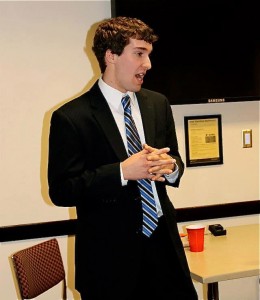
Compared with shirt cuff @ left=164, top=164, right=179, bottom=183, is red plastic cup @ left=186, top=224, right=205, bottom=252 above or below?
below

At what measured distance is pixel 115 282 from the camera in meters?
1.97

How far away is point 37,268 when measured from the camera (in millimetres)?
2518

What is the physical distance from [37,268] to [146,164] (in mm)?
946

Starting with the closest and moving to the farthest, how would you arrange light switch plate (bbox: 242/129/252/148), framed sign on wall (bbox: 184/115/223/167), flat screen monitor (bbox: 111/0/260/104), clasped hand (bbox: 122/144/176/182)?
clasped hand (bbox: 122/144/176/182), flat screen monitor (bbox: 111/0/260/104), framed sign on wall (bbox: 184/115/223/167), light switch plate (bbox: 242/129/252/148)

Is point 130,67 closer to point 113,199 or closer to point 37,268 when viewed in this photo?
point 113,199

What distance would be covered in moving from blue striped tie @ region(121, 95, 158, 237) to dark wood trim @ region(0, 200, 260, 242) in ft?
4.71

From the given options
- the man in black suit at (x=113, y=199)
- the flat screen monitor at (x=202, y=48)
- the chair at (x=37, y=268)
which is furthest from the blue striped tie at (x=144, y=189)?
the flat screen monitor at (x=202, y=48)

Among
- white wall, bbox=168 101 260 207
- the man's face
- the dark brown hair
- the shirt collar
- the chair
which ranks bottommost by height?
the chair

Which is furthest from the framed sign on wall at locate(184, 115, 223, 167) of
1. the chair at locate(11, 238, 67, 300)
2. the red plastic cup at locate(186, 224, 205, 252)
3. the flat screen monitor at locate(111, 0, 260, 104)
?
the chair at locate(11, 238, 67, 300)

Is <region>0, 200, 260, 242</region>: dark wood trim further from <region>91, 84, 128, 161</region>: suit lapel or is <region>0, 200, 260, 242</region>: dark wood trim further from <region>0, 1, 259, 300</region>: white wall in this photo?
<region>91, 84, 128, 161</region>: suit lapel

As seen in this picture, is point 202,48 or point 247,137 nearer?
point 202,48

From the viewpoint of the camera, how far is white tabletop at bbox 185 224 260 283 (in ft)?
7.36

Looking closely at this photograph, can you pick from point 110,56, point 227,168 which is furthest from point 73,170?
point 227,168

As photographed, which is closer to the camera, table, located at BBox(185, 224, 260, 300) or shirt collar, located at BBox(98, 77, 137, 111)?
shirt collar, located at BBox(98, 77, 137, 111)
